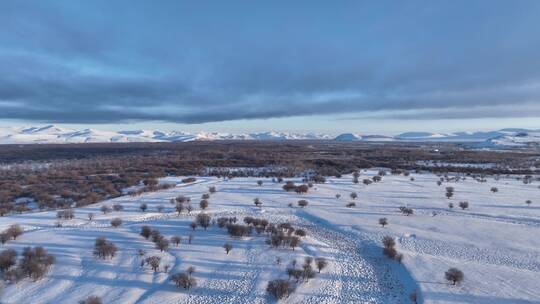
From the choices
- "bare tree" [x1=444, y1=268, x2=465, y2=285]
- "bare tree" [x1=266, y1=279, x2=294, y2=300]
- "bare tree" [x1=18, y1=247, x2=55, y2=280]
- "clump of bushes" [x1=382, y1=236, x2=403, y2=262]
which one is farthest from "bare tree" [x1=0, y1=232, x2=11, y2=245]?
"bare tree" [x1=444, y1=268, x2=465, y2=285]

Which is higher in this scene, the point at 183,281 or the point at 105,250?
the point at 105,250

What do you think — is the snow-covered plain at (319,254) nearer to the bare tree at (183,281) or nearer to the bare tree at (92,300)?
the bare tree at (183,281)

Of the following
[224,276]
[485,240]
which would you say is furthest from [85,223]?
[485,240]

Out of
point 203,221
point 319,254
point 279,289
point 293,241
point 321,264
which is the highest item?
point 203,221

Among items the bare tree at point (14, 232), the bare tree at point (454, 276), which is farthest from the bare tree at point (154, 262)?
the bare tree at point (454, 276)

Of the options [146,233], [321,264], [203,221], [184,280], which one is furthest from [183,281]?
[203,221]

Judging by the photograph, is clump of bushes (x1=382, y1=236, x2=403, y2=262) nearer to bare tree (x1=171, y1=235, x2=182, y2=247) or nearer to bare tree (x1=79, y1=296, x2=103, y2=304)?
bare tree (x1=171, y1=235, x2=182, y2=247)

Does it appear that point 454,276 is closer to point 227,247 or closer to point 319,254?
point 319,254

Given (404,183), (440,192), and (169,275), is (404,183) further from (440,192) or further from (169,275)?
(169,275)
